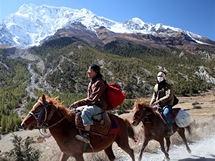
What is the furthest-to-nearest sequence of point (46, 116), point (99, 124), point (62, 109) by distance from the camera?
point (99, 124), point (62, 109), point (46, 116)

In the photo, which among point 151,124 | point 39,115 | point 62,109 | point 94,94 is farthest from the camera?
point 151,124

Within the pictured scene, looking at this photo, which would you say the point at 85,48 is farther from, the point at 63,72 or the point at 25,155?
the point at 25,155

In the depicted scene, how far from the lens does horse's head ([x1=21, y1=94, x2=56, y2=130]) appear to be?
712 centimetres

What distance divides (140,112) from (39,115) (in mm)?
3889

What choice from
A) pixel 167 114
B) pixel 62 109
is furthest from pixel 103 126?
pixel 167 114

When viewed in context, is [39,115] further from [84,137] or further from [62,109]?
[84,137]

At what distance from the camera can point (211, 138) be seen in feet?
46.4

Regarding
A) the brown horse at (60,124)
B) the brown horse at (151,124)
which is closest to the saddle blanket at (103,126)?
the brown horse at (60,124)

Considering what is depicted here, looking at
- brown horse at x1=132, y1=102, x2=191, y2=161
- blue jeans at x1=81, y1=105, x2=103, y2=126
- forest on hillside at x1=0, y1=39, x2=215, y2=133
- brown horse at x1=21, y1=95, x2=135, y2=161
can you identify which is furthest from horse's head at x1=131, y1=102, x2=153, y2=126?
forest on hillside at x1=0, y1=39, x2=215, y2=133

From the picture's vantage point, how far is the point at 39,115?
7.21 m

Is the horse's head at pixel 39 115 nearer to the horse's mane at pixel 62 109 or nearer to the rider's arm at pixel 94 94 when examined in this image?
the horse's mane at pixel 62 109

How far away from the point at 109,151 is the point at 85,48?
146295 mm

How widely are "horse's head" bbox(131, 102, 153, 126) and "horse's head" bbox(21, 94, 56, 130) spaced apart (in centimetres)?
324

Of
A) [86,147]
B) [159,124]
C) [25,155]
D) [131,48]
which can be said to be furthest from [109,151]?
[131,48]
